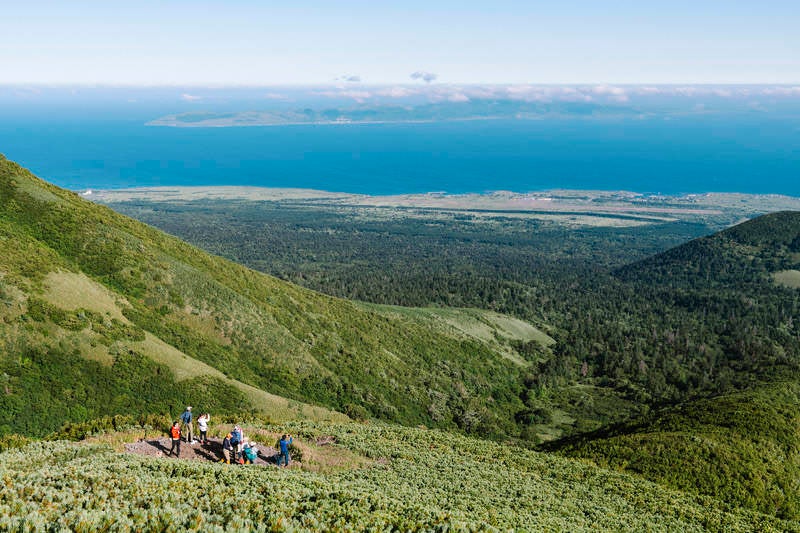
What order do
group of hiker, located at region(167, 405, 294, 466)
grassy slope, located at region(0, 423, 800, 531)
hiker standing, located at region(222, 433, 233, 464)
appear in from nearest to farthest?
grassy slope, located at region(0, 423, 800, 531) → group of hiker, located at region(167, 405, 294, 466) → hiker standing, located at region(222, 433, 233, 464)

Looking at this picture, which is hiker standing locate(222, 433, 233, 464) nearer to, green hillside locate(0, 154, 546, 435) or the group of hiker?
the group of hiker

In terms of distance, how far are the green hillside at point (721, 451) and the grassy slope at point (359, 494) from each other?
453 centimetres

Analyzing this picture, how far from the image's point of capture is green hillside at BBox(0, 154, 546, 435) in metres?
47.0

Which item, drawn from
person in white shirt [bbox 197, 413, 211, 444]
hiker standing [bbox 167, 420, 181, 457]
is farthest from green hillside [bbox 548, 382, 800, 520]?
hiker standing [bbox 167, 420, 181, 457]

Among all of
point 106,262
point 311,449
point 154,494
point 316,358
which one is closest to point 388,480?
point 311,449

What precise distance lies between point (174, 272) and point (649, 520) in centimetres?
5969

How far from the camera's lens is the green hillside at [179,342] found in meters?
47.0

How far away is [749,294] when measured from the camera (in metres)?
163

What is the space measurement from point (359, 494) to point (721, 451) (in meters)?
39.1

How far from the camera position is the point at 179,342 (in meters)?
60.1

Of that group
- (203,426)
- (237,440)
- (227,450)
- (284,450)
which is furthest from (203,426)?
(284,450)

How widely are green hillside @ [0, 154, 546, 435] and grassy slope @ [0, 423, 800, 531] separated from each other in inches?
664

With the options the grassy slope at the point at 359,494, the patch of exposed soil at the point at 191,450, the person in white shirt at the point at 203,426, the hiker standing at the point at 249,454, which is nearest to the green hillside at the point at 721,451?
the grassy slope at the point at 359,494

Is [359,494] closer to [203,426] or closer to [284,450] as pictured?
[284,450]
